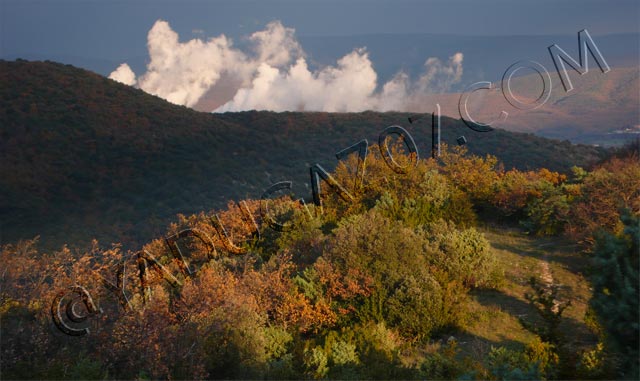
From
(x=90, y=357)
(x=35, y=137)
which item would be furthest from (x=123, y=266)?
(x=35, y=137)

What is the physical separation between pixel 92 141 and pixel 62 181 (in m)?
6.95

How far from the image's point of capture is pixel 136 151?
1861 inches

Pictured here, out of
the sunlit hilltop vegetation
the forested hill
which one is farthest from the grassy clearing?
the forested hill

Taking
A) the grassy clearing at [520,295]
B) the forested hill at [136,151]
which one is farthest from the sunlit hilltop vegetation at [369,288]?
the forested hill at [136,151]

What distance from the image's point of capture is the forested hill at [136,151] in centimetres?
3731

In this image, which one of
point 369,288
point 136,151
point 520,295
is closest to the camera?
point 369,288

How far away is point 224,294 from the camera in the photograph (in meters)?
9.32

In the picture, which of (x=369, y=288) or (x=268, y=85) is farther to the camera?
(x=268, y=85)

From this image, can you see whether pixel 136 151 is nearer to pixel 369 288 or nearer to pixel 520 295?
pixel 369 288

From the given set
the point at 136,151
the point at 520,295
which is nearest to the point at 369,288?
the point at 520,295

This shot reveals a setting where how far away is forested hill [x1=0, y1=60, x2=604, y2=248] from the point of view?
37.3 m

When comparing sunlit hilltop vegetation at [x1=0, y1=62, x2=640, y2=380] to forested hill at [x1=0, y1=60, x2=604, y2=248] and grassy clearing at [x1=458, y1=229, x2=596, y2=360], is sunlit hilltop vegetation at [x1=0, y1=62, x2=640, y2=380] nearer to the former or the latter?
grassy clearing at [x1=458, y1=229, x2=596, y2=360]

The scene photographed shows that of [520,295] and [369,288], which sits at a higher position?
[369,288]

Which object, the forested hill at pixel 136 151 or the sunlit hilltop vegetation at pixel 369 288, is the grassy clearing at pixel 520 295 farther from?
the forested hill at pixel 136 151
